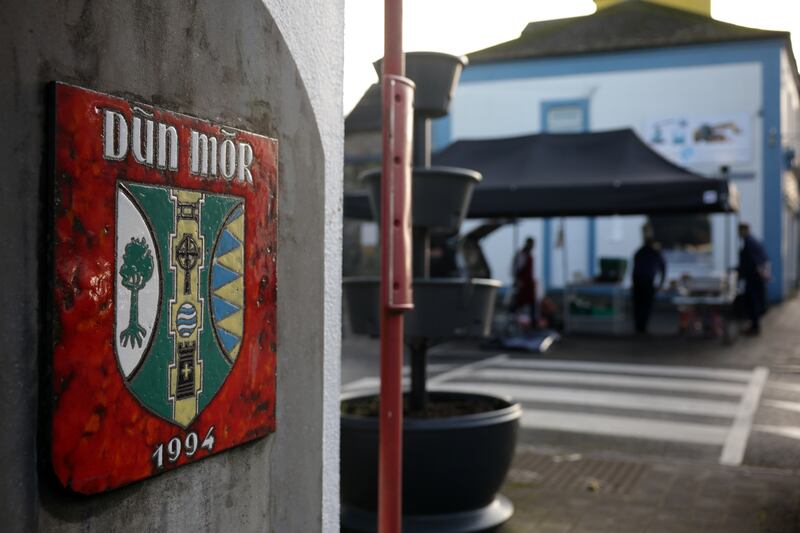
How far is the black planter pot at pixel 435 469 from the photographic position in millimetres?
4094

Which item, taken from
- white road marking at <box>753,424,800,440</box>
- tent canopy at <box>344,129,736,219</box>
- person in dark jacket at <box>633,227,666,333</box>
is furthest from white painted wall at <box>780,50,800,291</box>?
white road marking at <box>753,424,800,440</box>

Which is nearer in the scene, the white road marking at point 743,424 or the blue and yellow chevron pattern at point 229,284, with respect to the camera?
the blue and yellow chevron pattern at point 229,284

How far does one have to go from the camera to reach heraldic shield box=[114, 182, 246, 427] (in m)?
1.80

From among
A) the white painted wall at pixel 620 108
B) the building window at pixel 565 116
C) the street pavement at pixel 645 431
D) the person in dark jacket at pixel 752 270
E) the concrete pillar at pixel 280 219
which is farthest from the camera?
the building window at pixel 565 116

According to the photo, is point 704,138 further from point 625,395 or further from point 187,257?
point 187,257

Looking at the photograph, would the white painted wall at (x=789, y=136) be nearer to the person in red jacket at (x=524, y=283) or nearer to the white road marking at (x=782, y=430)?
the person in red jacket at (x=524, y=283)

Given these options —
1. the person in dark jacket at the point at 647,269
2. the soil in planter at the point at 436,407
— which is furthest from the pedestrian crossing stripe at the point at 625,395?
the person in dark jacket at the point at 647,269

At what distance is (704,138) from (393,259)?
21469 mm

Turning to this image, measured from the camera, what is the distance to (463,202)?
461 cm

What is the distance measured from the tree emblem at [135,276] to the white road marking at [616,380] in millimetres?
7764

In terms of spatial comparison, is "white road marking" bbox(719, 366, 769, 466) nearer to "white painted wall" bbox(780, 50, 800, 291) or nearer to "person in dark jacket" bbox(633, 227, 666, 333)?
"person in dark jacket" bbox(633, 227, 666, 333)

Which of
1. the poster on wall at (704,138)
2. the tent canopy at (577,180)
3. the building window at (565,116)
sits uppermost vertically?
the building window at (565,116)

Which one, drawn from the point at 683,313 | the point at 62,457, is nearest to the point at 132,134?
the point at 62,457

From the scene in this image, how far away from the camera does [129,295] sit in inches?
70.7
